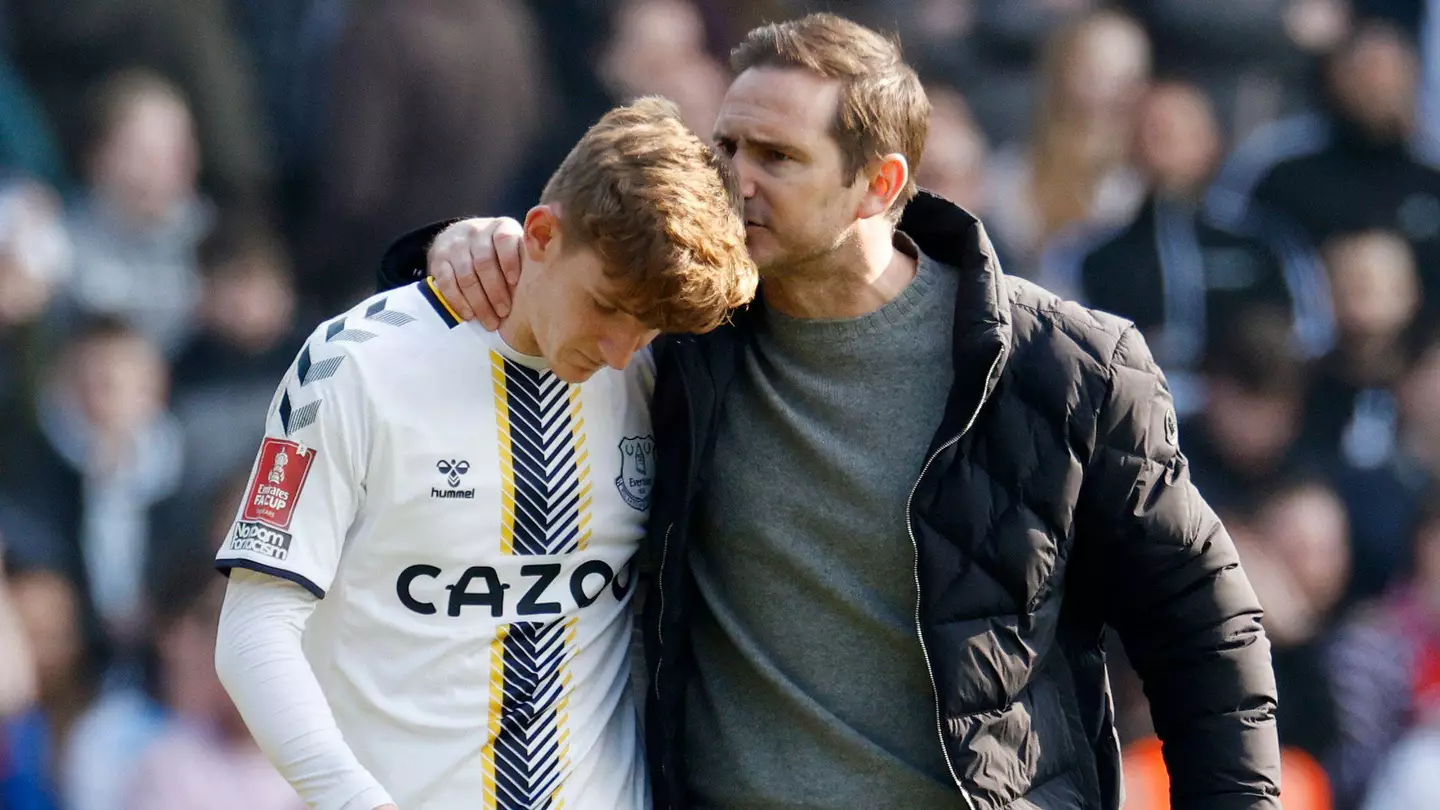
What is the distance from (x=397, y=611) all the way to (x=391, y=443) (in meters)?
0.23

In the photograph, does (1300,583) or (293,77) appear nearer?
(293,77)

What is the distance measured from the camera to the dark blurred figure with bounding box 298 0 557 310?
18.6 feet

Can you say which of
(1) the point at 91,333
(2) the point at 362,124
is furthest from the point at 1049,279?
(1) the point at 91,333

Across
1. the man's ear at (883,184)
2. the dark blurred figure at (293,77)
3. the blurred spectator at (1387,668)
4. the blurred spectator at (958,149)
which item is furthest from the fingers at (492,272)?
the blurred spectator at (1387,668)

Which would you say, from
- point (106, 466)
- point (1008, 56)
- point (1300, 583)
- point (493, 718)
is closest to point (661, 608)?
point (493, 718)

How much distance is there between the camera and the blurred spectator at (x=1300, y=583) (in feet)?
19.9

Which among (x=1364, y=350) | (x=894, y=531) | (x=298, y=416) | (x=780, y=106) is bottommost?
(x=1364, y=350)

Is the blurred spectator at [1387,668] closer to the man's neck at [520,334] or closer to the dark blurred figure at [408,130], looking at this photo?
the dark blurred figure at [408,130]

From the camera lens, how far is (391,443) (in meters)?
2.24

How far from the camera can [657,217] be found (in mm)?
2166

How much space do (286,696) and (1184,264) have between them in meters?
4.75

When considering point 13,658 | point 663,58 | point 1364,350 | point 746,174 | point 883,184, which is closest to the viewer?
point 746,174

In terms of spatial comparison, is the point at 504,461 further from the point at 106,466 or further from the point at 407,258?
the point at 106,466

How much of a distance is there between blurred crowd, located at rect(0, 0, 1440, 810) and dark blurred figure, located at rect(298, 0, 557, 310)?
1 centimetres
